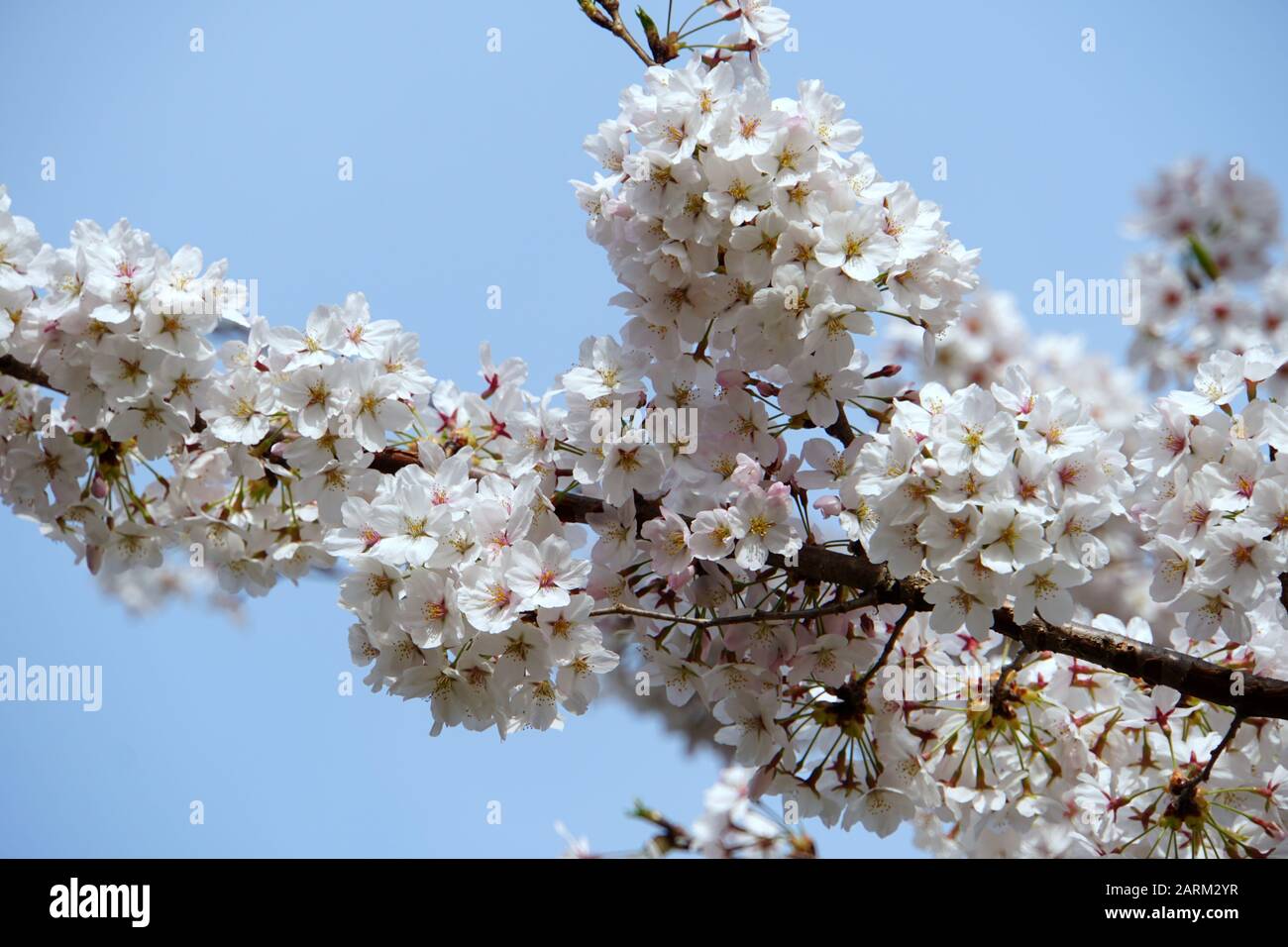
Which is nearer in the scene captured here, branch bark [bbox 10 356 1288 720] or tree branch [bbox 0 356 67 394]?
branch bark [bbox 10 356 1288 720]

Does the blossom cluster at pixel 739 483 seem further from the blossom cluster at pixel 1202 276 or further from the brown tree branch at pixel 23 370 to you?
the blossom cluster at pixel 1202 276

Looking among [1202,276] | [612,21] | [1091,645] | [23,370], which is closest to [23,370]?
[23,370]

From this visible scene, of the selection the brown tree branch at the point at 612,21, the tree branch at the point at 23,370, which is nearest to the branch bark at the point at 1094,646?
the brown tree branch at the point at 612,21

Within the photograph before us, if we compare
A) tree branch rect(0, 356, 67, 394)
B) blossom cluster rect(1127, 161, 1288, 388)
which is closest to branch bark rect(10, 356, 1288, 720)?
tree branch rect(0, 356, 67, 394)

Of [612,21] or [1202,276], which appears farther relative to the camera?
[1202,276]

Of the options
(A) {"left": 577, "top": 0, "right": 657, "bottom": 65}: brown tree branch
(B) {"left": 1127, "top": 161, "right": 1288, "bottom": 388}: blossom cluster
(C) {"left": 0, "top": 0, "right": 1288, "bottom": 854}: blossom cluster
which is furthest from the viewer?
(B) {"left": 1127, "top": 161, "right": 1288, "bottom": 388}: blossom cluster

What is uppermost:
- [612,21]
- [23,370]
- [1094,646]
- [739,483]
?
[612,21]

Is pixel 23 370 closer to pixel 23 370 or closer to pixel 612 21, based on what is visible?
pixel 23 370

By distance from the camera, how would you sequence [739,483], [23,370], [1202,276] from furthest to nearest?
1. [1202,276]
2. [23,370]
3. [739,483]

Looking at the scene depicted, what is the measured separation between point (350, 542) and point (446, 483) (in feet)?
0.68

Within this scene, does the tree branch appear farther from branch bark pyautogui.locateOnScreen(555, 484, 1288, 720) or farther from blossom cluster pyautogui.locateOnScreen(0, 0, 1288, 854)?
branch bark pyautogui.locateOnScreen(555, 484, 1288, 720)
